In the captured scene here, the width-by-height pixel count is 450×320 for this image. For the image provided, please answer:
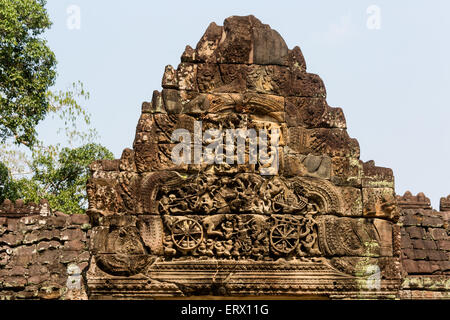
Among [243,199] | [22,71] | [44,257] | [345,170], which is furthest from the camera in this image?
[22,71]

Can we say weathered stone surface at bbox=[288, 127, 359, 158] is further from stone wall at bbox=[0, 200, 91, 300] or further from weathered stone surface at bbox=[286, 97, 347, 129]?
stone wall at bbox=[0, 200, 91, 300]

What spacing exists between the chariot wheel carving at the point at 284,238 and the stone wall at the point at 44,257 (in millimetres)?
2350

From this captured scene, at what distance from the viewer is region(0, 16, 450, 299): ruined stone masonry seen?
9.14 m

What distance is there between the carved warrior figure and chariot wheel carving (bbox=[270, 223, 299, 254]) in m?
0.01

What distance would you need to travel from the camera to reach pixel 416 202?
11.6 meters

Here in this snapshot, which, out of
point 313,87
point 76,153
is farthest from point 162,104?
point 76,153

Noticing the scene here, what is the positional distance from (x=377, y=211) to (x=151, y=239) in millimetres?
2582

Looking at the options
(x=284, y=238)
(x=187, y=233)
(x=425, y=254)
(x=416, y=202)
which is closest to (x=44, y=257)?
(x=187, y=233)

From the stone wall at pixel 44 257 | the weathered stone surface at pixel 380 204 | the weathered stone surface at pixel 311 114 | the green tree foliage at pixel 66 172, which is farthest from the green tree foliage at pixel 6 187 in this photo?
the weathered stone surface at pixel 380 204

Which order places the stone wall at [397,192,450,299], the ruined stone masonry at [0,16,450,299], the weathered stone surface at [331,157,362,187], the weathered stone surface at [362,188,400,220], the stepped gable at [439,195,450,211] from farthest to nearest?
the stepped gable at [439,195,450,211] < the stone wall at [397,192,450,299] < the weathered stone surface at [331,157,362,187] < the weathered stone surface at [362,188,400,220] < the ruined stone masonry at [0,16,450,299]

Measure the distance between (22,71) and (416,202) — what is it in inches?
455

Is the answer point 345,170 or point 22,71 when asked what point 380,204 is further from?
point 22,71

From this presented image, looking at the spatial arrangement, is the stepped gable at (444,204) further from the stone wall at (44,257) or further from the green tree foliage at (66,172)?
the green tree foliage at (66,172)

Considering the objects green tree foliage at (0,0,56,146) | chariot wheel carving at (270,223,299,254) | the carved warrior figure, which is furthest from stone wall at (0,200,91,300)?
green tree foliage at (0,0,56,146)
